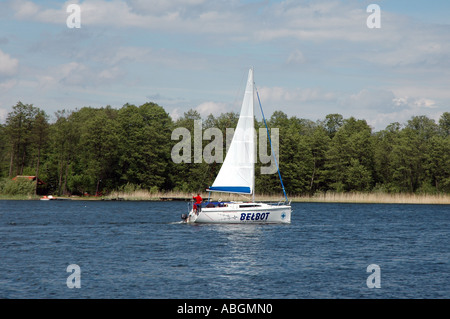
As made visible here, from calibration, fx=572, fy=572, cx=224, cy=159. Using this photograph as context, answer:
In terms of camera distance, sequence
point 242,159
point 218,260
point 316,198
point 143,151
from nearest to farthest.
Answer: point 218,260 → point 242,159 → point 316,198 → point 143,151

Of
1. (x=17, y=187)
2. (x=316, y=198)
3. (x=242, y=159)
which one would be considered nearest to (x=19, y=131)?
(x=17, y=187)

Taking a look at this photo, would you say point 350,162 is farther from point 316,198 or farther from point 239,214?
point 239,214

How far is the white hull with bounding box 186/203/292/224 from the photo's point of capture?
5141cm

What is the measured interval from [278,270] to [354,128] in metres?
116

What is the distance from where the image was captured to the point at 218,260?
35.3 metres

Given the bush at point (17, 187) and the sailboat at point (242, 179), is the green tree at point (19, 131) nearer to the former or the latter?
the bush at point (17, 187)

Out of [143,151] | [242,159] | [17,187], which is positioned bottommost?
[17,187]

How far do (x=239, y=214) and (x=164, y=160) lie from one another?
76349 mm

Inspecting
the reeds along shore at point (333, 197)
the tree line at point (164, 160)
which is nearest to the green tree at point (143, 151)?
the tree line at point (164, 160)

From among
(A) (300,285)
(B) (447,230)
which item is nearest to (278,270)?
(A) (300,285)

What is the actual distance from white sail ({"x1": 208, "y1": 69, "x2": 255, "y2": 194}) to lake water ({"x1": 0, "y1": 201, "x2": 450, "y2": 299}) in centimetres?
395

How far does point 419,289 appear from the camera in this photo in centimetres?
2783
